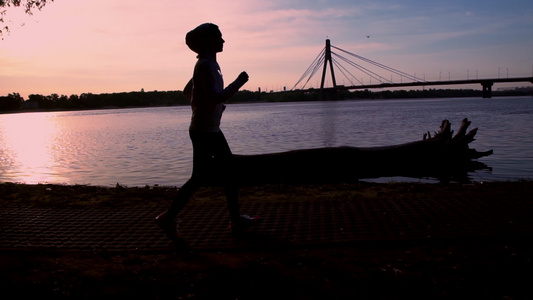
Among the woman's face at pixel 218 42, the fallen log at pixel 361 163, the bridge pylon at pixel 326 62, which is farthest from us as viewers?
the bridge pylon at pixel 326 62

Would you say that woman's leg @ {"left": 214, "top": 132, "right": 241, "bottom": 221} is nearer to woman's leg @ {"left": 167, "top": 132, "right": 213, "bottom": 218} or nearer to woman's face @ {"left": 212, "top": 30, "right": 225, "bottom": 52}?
woman's leg @ {"left": 167, "top": 132, "right": 213, "bottom": 218}

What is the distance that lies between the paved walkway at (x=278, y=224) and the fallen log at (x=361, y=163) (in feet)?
8.31

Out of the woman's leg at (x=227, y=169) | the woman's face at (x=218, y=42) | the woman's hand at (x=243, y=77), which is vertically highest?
the woman's face at (x=218, y=42)

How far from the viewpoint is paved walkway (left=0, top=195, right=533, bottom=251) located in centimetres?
374

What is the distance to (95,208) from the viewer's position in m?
5.22

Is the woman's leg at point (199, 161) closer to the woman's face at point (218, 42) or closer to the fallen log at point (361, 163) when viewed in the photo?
the woman's face at point (218, 42)

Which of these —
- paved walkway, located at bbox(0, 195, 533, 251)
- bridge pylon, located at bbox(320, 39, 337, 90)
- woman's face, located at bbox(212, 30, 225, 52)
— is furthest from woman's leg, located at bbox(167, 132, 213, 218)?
bridge pylon, located at bbox(320, 39, 337, 90)

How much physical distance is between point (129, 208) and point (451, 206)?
3.42 m

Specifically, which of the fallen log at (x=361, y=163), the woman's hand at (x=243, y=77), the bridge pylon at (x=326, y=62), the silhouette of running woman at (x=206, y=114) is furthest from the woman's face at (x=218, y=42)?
the bridge pylon at (x=326, y=62)

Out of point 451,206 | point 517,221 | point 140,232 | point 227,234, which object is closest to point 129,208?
point 140,232

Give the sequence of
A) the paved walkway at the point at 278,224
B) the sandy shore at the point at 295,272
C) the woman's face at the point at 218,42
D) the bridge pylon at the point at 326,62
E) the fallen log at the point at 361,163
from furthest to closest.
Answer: the bridge pylon at the point at 326,62
the fallen log at the point at 361,163
the woman's face at the point at 218,42
the paved walkway at the point at 278,224
the sandy shore at the point at 295,272

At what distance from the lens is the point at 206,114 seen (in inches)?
149

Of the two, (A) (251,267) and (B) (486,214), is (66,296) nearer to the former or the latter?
(A) (251,267)

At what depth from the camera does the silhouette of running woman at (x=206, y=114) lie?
3.75m
